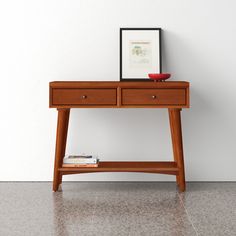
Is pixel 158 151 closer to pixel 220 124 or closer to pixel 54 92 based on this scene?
pixel 220 124

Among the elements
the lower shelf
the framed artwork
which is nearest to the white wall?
the framed artwork

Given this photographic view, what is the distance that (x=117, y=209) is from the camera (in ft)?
10.4

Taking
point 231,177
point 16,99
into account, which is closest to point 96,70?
point 16,99

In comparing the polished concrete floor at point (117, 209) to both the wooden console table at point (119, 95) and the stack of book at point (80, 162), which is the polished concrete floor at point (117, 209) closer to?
the stack of book at point (80, 162)

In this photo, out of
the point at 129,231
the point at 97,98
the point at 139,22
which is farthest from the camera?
the point at 139,22

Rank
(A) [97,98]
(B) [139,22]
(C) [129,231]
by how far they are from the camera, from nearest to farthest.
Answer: (C) [129,231], (A) [97,98], (B) [139,22]

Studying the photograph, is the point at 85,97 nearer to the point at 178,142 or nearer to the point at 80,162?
the point at 80,162

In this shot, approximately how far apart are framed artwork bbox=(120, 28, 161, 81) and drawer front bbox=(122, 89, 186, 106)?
0.43 metres

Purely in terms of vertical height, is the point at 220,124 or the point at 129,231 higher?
the point at 220,124

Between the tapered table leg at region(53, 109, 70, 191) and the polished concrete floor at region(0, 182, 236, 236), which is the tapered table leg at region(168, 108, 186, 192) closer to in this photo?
the polished concrete floor at region(0, 182, 236, 236)

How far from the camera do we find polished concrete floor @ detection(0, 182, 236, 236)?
2.75 m

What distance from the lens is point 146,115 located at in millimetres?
4027

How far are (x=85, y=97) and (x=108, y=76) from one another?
52cm

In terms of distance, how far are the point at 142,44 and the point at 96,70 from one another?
0.42m
